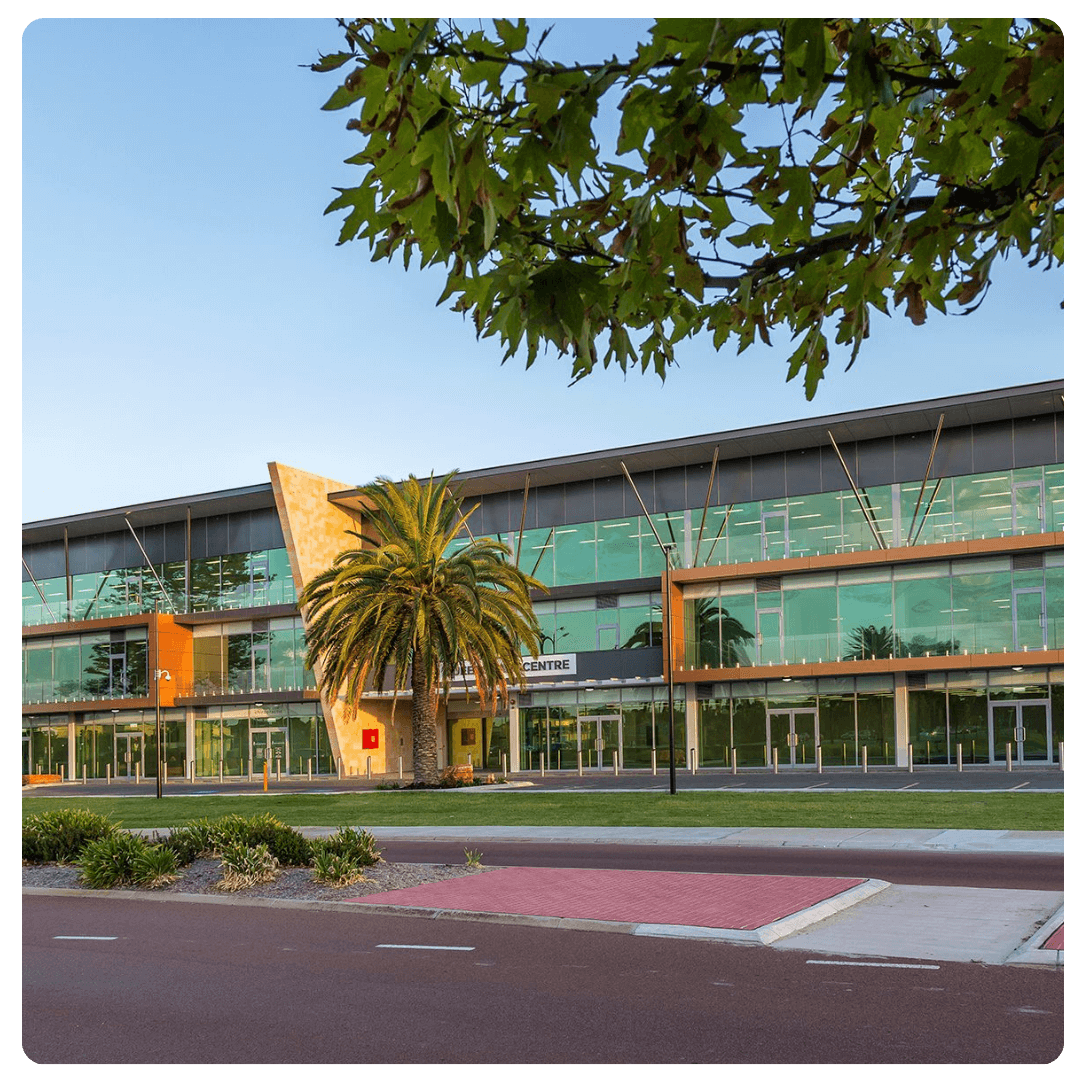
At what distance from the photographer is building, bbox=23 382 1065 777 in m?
41.6

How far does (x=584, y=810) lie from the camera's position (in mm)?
27359

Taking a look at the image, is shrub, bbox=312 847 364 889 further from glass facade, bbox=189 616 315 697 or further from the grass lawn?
glass facade, bbox=189 616 315 697

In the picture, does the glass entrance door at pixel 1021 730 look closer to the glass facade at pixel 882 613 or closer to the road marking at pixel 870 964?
the glass facade at pixel 882 613

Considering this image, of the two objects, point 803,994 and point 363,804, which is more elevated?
point 803,994

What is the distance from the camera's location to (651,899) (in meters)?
13.7

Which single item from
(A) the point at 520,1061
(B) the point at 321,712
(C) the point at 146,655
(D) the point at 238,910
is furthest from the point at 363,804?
(C) the point at 146,655

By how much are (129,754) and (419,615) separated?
31.0m

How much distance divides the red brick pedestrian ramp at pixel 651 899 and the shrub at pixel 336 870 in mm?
782

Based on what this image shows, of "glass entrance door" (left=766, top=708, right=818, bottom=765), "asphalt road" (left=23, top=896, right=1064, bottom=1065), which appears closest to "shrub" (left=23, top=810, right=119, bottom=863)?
"asphalt road" (left=23, top=896, right=1064, bottom=1065)

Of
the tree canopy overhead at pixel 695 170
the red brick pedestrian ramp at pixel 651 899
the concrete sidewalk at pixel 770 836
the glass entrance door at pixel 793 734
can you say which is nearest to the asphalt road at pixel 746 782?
the glass entrance door at pixel 793 734

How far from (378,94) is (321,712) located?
52295 millimetres

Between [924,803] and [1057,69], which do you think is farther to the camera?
[924,803]

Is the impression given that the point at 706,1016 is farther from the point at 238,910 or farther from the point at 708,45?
the point at 238,910

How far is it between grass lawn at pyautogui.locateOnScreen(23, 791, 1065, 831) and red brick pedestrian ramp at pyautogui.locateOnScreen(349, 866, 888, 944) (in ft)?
25.2
